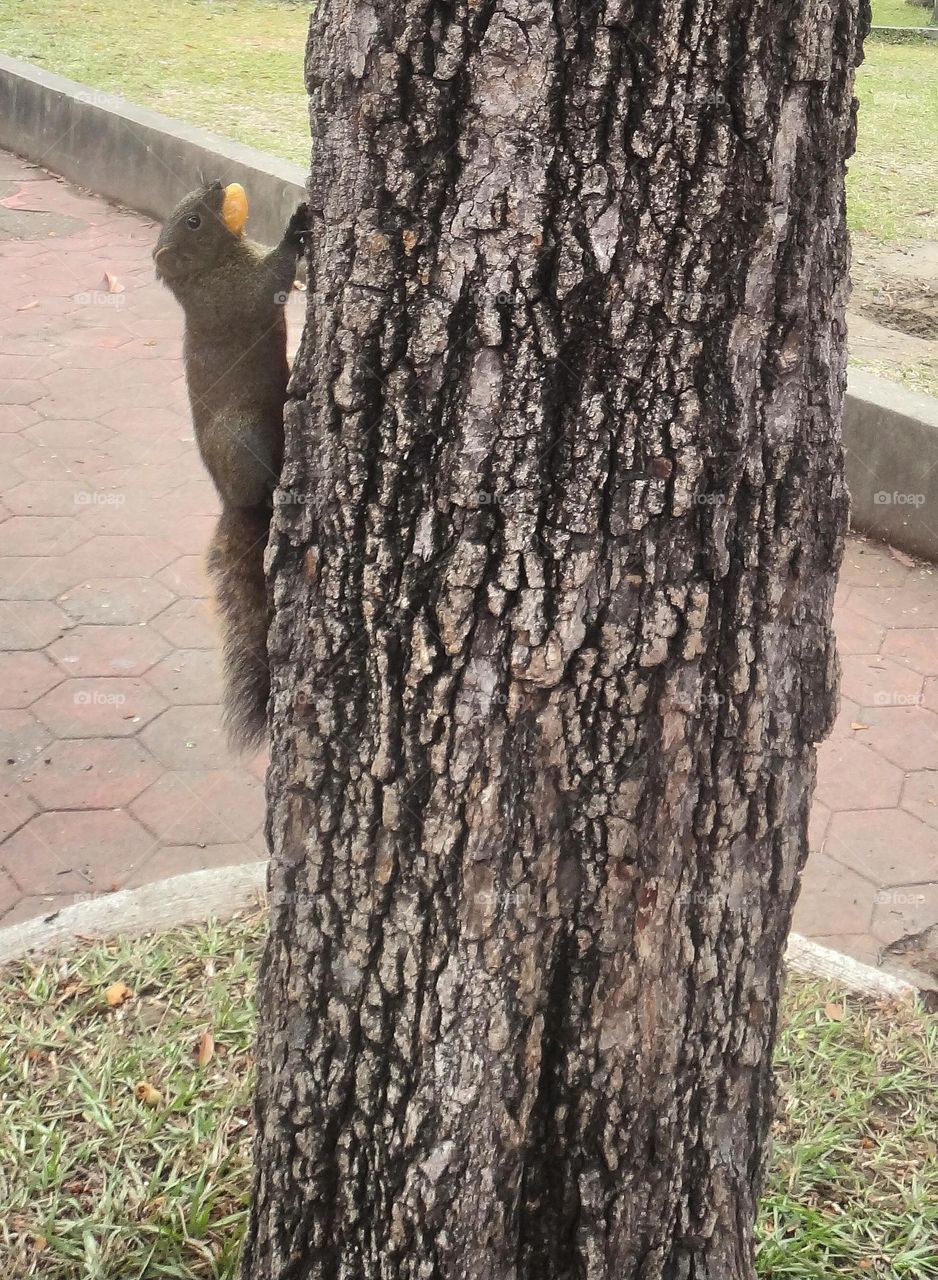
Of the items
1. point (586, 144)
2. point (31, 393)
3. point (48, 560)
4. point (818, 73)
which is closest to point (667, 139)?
point (586, 144)

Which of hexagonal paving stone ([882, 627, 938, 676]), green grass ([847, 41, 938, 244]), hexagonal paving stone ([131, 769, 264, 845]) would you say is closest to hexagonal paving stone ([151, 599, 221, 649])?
hexagonal paving stone ([131, 769, 264, 845])

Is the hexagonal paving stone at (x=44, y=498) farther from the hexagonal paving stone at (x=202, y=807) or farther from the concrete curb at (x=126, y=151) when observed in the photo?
the concrete curb at (x=126, y=151)

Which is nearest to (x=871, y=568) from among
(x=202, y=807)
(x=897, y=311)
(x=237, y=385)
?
(x=897, y=311)

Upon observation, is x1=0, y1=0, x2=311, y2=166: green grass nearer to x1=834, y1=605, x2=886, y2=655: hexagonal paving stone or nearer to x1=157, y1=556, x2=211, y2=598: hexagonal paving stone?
x1=157, y1=556, x2=211, y2=598: hexagonal paving stone

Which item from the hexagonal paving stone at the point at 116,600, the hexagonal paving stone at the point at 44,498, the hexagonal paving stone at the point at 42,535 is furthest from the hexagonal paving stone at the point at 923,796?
the hexagonal paving stone at the point at 44,498

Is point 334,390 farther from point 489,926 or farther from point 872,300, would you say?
point 872,300

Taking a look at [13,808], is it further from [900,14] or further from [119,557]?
[900,14]

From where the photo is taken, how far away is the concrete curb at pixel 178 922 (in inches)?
114

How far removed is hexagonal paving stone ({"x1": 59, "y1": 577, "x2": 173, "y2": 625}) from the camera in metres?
4.64

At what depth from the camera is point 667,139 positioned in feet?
4.11

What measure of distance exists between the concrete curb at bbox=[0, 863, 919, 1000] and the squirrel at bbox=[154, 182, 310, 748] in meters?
0.78

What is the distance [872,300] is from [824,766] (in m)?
3.77

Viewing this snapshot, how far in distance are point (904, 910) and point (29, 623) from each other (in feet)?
10.6

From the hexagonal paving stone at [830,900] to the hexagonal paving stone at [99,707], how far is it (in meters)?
2.24
